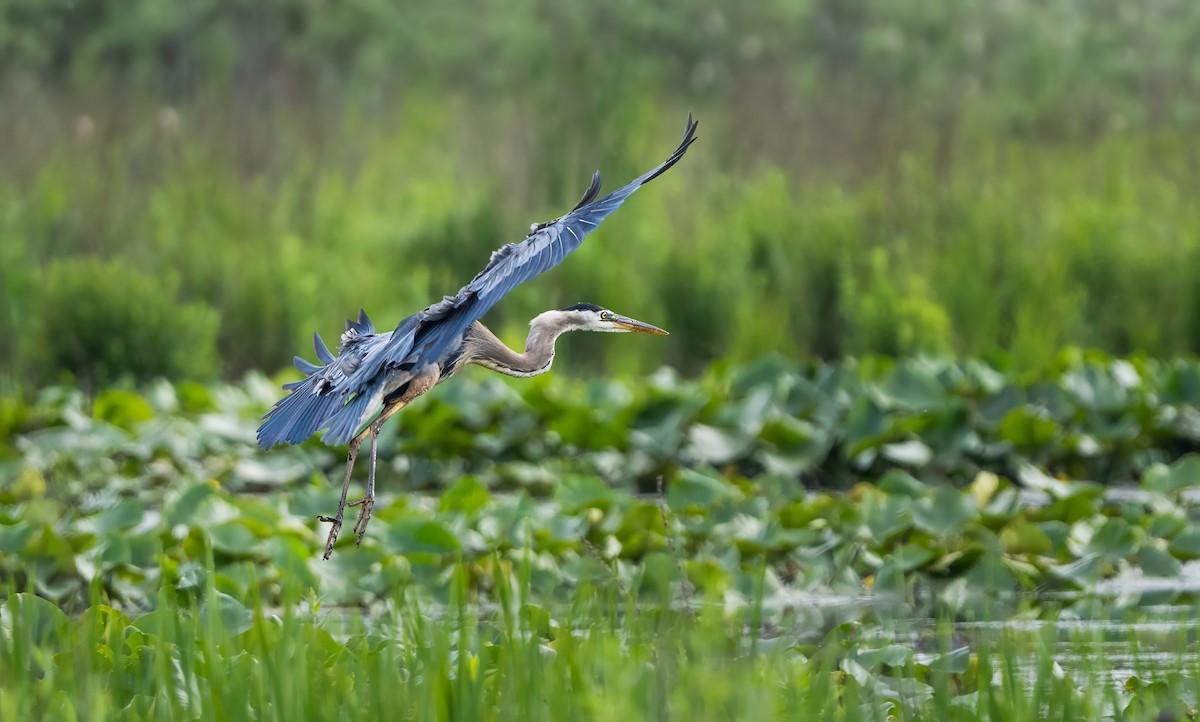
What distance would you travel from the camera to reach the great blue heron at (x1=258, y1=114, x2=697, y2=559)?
2.61 metres

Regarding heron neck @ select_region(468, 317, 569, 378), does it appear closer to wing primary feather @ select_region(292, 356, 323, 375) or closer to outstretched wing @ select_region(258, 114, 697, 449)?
outstretched wing @ select_region(258, 114, 697, 449)

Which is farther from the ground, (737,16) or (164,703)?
(737,16)

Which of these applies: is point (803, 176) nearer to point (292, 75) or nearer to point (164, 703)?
point (292, 75)

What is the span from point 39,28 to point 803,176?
10.7m

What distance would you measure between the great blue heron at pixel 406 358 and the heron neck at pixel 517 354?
0.6 inches

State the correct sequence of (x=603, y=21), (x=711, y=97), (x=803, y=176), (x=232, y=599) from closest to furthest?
1. (x=232, y=599)
2. (x=803, y=176)
3. (x=711, y=97)
4. (x=603, y=21)

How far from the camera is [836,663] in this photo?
3699mm

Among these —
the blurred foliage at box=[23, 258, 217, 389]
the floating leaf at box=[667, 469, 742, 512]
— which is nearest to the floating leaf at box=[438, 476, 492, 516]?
the floating leaf at box=[667, 469, 742, 512]

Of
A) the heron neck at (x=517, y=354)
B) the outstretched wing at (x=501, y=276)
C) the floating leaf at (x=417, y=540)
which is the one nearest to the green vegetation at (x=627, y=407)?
Answer: the floating leaf at (x=417, y=540)

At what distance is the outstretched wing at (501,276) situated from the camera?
260 cm

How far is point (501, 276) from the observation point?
8.58 feet

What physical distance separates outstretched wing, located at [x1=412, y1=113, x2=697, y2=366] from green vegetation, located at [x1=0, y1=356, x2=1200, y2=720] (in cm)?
47

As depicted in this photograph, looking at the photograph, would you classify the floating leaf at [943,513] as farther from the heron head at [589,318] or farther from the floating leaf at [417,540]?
the heron head at [589,318]

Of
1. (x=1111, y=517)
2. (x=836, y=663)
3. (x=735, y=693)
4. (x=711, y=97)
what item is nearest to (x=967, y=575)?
(x=1111, y=517)
